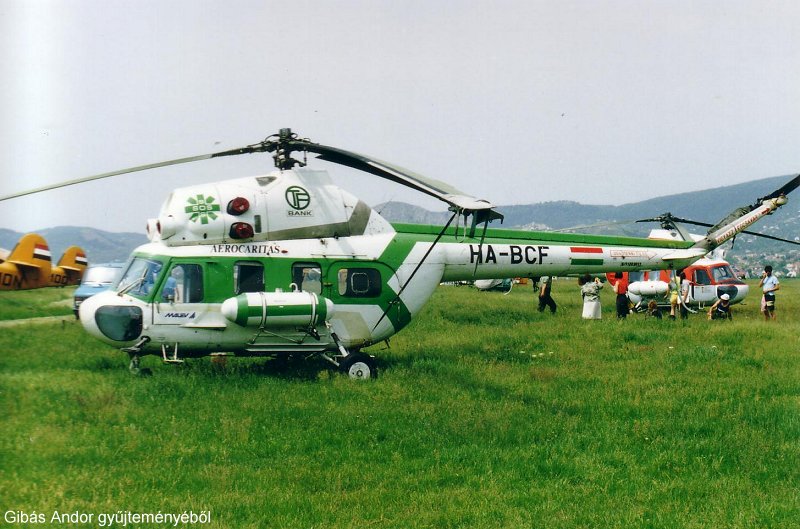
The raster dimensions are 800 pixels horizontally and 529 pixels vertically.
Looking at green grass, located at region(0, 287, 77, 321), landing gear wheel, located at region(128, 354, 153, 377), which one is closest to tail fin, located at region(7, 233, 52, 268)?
green grass, located at region(0, 287, 77, 321)

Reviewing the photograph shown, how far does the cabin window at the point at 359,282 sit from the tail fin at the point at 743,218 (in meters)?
→ 8.99

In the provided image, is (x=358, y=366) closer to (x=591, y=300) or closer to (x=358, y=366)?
(x=358, y=366)

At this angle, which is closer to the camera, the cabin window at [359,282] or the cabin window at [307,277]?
the cabin window at [307,277]

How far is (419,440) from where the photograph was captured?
8.73 metres

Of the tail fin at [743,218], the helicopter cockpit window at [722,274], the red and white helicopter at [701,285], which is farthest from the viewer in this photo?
the helicopter cockpit window at [722,274]

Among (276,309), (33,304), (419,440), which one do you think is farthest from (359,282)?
(33,304)

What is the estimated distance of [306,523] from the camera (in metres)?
6.38

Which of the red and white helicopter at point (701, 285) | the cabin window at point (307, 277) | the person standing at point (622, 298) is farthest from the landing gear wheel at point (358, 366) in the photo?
the red and white helicopter at point (701, 285)

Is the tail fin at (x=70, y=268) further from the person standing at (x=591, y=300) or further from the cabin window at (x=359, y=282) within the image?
the person standing at (x=591, y=300)

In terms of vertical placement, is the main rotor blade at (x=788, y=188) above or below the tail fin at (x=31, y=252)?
above

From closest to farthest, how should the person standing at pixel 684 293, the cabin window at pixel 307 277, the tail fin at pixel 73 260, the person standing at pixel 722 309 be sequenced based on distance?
1. the cabin window at pixel 307 277
2. the person standing at pixel 722 309
3. the person standing at pixel 684 293
4. the tail fin at pixel 73 260

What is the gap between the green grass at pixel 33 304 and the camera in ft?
72.9

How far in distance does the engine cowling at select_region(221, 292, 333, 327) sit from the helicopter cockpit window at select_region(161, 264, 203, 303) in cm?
55

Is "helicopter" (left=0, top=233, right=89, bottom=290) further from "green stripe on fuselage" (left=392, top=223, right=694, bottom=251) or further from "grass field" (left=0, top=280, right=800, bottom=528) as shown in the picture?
"green stripe on fuselage" (left=392, top=223, right=694, bottom=251)
